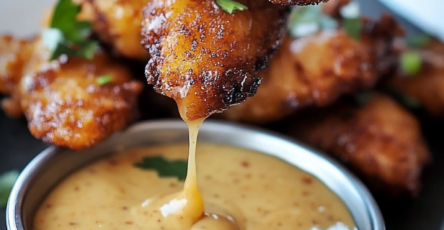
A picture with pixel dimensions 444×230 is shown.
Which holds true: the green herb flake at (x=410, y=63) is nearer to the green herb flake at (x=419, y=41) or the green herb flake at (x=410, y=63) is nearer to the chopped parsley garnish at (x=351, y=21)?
the green herb flake at (x=419, y=41)

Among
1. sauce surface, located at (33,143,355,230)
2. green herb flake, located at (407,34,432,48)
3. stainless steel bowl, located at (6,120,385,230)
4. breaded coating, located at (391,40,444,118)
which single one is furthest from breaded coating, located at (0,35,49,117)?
green herb flake, located at (407,34,432,48)

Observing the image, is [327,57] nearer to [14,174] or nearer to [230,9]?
[230,9]

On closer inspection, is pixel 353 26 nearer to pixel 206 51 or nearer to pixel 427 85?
pixel 427 85

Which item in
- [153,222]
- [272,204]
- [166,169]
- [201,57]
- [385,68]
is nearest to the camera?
[201,57]

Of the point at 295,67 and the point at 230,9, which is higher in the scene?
the point at 230,9

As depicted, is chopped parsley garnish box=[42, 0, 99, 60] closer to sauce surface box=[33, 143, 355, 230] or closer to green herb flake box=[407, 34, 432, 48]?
sauce surface box=[33, 143, 355, 230]

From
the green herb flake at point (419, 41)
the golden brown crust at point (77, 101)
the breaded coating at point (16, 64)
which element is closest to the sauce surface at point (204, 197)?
the golden brown crust at point (77, 101)

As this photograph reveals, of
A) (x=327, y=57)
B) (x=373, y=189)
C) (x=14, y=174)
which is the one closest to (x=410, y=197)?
(x=373, y=189)
